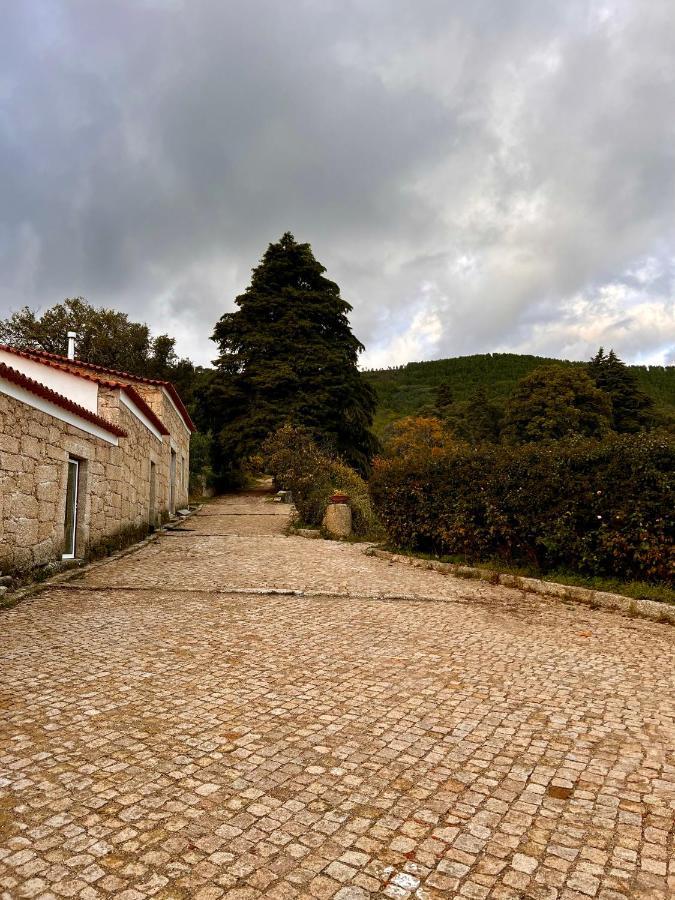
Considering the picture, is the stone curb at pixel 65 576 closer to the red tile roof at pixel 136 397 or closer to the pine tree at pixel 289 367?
the red tile roof at pixel 136 397

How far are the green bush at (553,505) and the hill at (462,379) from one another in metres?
47.2

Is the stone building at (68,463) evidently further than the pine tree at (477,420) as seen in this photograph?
No

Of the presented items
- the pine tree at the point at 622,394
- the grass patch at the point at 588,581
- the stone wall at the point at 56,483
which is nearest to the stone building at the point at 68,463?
the stone wall at the point at 56,483

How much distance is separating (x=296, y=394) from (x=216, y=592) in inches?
784

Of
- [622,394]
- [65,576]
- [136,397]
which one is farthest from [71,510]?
[622,394]

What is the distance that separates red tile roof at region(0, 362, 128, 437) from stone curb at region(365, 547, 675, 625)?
5786 mm

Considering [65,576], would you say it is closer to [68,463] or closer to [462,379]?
[68,463]

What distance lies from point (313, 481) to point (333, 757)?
13.8m

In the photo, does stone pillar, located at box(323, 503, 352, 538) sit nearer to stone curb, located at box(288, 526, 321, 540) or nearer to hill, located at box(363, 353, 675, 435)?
stone curb, located at box(288, 526, 321, 540)

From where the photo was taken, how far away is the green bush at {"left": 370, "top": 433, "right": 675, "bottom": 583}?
22.7 ft

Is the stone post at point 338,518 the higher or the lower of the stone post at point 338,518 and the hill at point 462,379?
the lower

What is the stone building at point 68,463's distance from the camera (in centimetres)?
727

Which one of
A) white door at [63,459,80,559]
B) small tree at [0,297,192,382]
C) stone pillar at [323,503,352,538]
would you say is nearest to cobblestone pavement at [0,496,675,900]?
white door at [63,459,80,559]

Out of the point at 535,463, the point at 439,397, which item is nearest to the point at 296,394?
the point at 535,463
